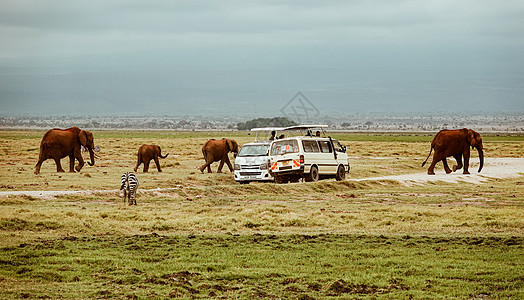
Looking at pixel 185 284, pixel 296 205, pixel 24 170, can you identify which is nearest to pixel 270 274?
pixel 185 284

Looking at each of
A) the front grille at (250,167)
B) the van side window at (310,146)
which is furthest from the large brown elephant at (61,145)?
the van side window at (310,146)

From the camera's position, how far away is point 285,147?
3531 centimetres

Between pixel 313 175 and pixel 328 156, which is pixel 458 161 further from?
pixel 313 175

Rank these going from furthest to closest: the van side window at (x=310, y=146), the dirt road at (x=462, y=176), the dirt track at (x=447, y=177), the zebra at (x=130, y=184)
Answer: the dirt road at (x=462, y=176) → the van side window at (x=310, y=146) → the dirt track at (x=447, y=177) → the zebra at (x=130, y=184)

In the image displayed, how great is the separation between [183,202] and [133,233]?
7377mm

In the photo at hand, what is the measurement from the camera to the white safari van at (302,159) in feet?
115

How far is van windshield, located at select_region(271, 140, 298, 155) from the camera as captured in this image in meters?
35.1

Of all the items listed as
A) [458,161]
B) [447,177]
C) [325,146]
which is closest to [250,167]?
[325,146]

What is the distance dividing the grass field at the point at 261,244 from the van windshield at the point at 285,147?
2418 mm

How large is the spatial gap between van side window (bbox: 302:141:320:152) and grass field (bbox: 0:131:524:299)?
2.75 meters

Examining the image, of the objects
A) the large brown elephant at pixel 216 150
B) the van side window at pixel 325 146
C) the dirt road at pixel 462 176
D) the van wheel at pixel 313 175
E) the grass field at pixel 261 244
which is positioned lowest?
the dirt road at pixel 462 176

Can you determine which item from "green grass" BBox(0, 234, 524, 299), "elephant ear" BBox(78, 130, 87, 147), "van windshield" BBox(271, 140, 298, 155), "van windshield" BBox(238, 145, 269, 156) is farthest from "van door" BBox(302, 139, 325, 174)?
"green grass" BBox(0, 234, 524, 299)

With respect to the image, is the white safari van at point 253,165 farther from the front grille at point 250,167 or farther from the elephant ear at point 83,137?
the elephant ear at point 83,137

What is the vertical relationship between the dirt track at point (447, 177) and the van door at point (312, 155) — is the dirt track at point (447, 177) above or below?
below
